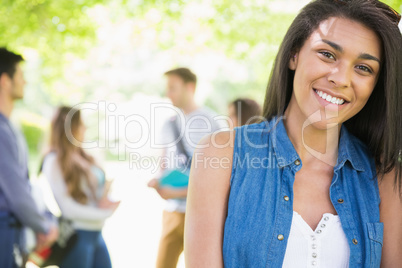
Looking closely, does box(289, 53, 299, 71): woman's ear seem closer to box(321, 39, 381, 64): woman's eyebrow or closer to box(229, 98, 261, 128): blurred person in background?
box(321, 39, 381, 64): woman's eyebrow

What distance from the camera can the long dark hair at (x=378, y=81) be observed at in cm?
161

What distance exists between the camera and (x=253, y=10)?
5.55 metres

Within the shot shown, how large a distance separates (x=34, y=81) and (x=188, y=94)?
14.6m

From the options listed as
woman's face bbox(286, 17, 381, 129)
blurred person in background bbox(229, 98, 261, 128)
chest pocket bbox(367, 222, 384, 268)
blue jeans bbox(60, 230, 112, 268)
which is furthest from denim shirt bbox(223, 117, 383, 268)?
blurred person in background bbox(229, 98, 261, 128)

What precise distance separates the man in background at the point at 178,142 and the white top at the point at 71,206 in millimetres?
566

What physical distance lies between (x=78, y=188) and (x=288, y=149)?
286 cm

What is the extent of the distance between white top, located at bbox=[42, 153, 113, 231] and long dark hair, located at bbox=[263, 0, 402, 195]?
257cm

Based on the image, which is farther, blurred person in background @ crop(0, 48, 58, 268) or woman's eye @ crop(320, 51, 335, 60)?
blurred person in background @ crop(0, 48, 58, 268)

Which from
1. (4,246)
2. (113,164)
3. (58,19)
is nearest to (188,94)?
(58,19)

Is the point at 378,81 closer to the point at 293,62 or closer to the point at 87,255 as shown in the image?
the point at 293,62

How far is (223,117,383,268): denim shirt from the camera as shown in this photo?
58.6 inches

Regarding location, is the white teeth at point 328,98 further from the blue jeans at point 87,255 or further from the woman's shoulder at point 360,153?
the blue jeans at point 87,255

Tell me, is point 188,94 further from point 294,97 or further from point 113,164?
point 113,164

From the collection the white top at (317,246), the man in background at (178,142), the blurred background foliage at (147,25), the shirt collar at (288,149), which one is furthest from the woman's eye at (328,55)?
the man in background at (178,142)
